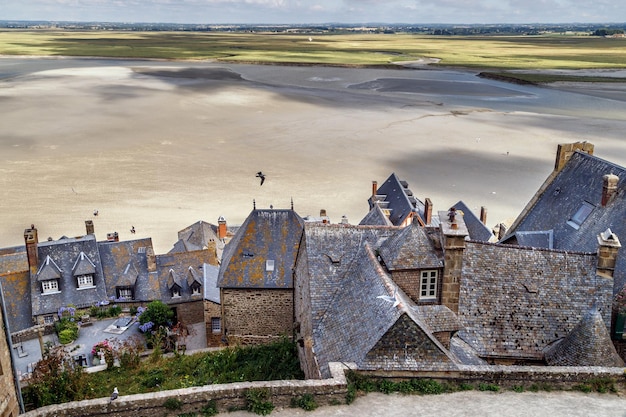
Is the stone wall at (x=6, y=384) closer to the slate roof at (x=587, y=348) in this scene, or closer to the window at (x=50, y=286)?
the slate roof at (x=587, y=348)


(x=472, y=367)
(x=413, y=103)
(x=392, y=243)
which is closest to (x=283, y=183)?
(x=392, y=243)

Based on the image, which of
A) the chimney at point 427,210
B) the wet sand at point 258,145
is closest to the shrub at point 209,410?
the chimney at point 427,210

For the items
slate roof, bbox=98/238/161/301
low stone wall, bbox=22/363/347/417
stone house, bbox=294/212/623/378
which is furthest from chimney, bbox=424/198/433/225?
low stone wall, bbox=22/363/347/417

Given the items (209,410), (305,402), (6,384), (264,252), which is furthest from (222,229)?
(305,402)

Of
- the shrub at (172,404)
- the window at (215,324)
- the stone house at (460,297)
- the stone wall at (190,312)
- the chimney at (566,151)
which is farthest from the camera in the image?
the stone wall at (190,312)

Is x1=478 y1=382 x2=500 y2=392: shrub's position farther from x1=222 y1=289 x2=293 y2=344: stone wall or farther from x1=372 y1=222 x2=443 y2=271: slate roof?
x1=222 y1=289 x2=293 y2=344: stone wall

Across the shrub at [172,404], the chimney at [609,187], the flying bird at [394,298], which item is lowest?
the shrub at [172,404]

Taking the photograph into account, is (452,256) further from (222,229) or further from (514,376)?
(222,229)
